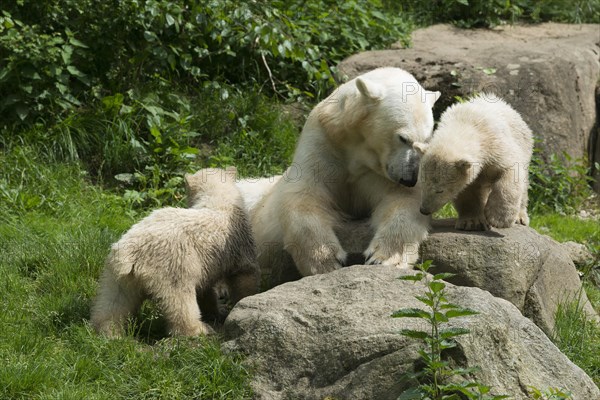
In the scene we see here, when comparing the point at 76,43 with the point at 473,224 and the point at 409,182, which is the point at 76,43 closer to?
the point at 409,182

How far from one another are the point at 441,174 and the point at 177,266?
6.29ft

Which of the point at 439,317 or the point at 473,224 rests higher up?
the point at 439,317

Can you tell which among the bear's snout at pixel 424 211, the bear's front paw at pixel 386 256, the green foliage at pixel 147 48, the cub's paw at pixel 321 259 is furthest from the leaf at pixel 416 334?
the green foliage at pixel 147 48

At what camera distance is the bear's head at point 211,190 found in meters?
6.53

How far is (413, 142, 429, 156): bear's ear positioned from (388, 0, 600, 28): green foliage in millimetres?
7252

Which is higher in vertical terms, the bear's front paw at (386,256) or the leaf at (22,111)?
the bear's front paw at (386,256)

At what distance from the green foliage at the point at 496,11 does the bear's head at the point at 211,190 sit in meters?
7.31

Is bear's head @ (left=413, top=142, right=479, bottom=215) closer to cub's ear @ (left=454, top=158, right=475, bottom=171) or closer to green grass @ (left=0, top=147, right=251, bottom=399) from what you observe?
cub's ear @ (left=454, top=158, right=475, bottom=171)

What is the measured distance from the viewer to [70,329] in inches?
230

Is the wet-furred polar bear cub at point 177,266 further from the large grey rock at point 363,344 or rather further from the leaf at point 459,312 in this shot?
the leaf at point 459,312

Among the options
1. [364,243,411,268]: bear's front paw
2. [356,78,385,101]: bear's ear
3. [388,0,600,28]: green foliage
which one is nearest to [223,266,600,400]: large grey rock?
[364,243,411,268]: bear's front paw

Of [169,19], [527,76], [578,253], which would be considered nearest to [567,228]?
[578,253]

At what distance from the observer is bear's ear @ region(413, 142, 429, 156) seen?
20.8ft

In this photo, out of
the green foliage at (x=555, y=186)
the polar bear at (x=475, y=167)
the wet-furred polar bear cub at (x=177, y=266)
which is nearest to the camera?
the wet-furred polar bear cub at (x=177, y=266)
